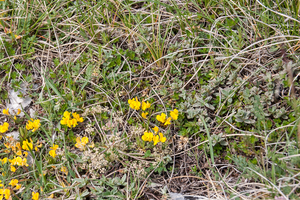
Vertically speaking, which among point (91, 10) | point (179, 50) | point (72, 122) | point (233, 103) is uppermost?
point (91, 10)

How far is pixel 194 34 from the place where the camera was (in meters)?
3.10

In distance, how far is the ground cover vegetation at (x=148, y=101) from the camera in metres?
2.47

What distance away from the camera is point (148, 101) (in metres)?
→ 2.96

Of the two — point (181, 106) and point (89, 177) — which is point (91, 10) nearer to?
point (181, 106)

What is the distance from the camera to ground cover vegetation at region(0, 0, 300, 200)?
247cm

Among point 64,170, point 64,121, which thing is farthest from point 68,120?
point 64,170

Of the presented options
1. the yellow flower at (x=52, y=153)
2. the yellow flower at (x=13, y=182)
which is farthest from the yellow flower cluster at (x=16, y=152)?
the yellow flower at (x=52, y=153)

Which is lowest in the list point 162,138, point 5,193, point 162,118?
point 5,193

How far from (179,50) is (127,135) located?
3.74 feet

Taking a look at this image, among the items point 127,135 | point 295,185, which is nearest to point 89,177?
point 127,135

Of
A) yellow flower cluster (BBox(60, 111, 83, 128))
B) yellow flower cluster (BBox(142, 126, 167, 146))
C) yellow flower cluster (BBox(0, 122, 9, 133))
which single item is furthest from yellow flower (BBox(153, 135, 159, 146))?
yellow flower cluster (BBox(0, 122, 9, 133))

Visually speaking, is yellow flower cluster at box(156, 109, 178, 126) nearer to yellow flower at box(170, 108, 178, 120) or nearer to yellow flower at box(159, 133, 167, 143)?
yellow flower at box(170, 108, 178, 120)

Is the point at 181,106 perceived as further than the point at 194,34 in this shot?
No

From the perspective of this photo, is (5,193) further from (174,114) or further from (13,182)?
(174,114)
